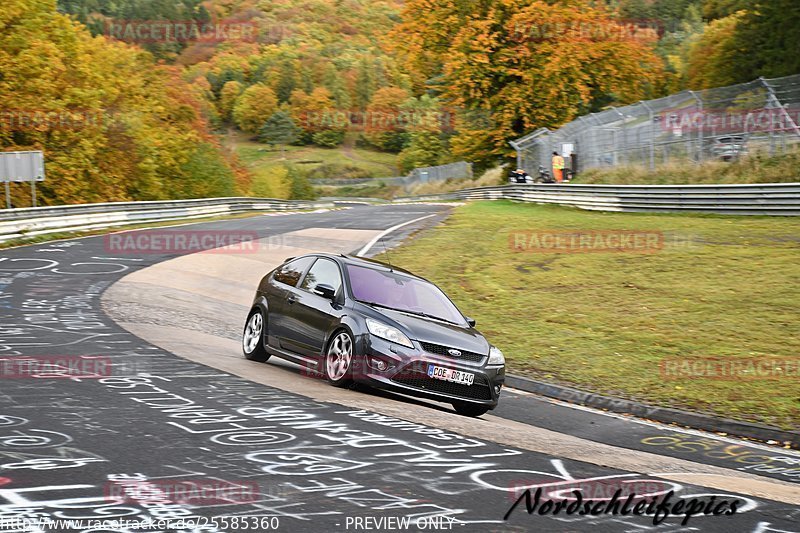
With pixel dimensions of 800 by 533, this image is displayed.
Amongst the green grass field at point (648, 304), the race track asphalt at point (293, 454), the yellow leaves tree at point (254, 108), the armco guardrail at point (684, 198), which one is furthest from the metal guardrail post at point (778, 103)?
the yellow leaves tree at point (254, 108)

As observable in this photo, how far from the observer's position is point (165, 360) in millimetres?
11633

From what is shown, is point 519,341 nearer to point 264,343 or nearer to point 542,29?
point 264,343

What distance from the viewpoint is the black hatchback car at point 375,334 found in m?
10.2

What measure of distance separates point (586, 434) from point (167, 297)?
11.2m

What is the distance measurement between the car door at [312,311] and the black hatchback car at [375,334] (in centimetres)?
1

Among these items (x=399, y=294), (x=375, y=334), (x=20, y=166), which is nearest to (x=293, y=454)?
(x=375, y=334)

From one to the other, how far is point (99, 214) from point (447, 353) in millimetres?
27728

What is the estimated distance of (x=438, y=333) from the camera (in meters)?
10.5

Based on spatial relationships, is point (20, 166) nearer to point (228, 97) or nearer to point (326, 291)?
point (326, 291)

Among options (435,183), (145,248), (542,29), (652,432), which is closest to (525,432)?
(652,432)

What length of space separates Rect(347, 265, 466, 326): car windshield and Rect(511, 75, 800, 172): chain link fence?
762 inches

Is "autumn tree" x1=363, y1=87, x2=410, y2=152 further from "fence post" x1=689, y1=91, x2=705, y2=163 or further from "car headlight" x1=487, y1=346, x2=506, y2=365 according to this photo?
"car headlight" x1=487, y1=346, x2=506, y2=365

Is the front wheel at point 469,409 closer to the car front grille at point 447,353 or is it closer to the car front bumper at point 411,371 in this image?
the car front bumper at point 411,371

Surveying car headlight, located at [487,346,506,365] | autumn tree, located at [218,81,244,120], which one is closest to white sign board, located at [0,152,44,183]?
car headlight, located at [487,346,506,365]
